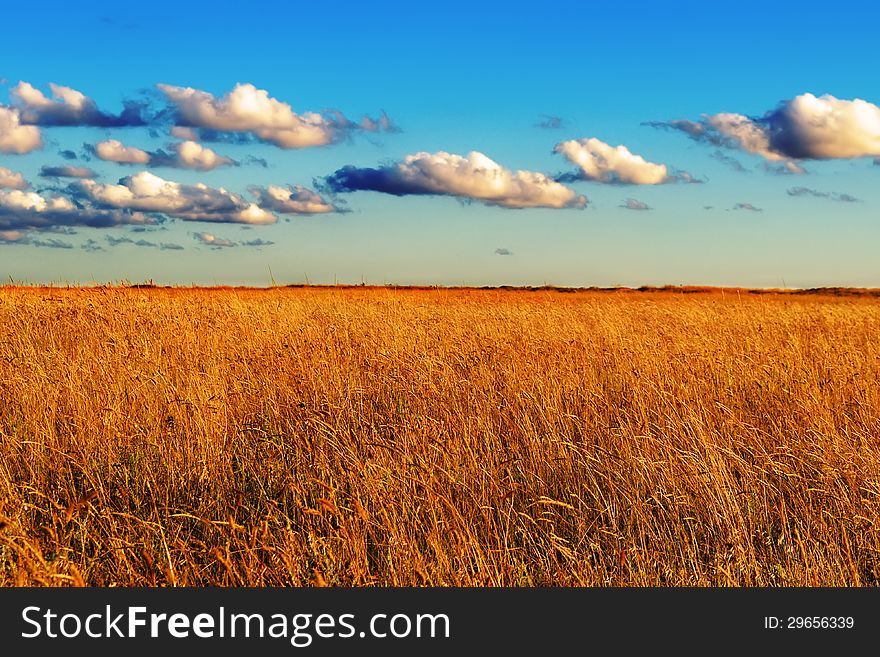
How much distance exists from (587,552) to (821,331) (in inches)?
421

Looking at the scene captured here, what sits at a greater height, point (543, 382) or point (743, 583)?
point (543, 382)

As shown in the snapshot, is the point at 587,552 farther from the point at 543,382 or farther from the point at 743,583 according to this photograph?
the point at 543,382

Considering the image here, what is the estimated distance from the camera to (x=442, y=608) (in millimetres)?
2766

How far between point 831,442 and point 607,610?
313 cm

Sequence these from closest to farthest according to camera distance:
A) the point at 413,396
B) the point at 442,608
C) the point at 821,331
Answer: the point at 442,608 → the point at 413,396 → the point at 821,331

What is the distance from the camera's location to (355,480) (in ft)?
12.9

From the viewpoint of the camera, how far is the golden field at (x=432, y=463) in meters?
3.23

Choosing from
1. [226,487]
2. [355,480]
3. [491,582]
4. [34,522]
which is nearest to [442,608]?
[491,582]

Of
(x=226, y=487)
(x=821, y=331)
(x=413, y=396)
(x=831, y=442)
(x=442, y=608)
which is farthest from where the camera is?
(x=821, y=331)

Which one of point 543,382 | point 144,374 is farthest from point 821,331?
point 144,374

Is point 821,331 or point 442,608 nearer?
point 442,608

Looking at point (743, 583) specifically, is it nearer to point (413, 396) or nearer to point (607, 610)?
point (607, 610)

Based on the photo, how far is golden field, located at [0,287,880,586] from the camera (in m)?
3.23

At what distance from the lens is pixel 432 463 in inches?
170
